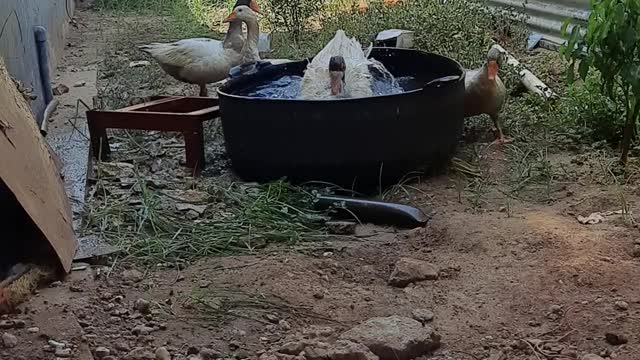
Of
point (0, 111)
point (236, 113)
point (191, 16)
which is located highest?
point (0, 111)

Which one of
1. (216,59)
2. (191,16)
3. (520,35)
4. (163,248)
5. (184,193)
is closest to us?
(163,248)

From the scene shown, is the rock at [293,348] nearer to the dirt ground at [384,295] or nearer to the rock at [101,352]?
the dirt ground at [384,295]

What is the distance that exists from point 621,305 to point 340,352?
38.4 inches

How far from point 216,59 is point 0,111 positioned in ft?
8.90

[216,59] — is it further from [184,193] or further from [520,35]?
[520,35]

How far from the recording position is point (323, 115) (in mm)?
4223

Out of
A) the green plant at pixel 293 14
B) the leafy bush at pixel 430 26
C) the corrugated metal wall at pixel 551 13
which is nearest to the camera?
the leafy bush at pixel 430 26

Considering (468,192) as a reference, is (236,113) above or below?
above

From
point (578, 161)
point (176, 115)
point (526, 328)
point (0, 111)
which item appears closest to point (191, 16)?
point (176, 115)

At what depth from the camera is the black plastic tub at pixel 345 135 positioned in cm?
423

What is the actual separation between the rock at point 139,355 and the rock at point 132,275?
1.96ft

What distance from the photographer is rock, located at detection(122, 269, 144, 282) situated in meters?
3.21

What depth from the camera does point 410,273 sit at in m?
3.24

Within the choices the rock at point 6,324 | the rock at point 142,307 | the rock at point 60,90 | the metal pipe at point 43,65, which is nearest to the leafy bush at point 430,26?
the rock at point 60,90
